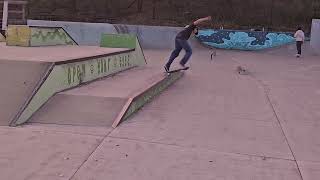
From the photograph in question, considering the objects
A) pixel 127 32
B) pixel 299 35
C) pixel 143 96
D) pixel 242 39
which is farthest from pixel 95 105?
pixel 242 39

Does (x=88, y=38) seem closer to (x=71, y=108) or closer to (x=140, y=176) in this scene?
(x=71, y=108)

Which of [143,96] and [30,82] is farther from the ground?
[30,82]

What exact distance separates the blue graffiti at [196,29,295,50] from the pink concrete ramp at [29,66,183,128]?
59.6ft

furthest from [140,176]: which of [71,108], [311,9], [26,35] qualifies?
[311,9]

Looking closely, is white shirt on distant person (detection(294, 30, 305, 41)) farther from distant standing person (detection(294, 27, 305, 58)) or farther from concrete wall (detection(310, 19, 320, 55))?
concrete wall (detection(310, 19, 320, 55))

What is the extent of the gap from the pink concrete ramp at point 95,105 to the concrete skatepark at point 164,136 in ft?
0.05

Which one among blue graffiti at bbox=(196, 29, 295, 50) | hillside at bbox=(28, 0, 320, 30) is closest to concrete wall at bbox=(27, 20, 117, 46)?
blue graffiti at bbox=(196, 29, 295, 50)

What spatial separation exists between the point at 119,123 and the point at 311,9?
29698 mm

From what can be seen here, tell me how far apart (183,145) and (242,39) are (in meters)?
21.7

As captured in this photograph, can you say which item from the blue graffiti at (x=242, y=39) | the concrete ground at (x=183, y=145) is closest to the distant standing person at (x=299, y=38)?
the blue graffiti at (x=242, y=39)

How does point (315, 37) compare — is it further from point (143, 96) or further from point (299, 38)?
point (143, 96)

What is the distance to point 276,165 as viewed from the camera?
5.59 m

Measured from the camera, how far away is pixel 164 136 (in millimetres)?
6605

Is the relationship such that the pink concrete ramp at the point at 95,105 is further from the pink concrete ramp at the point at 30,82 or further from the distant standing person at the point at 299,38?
the distant standing person at the point at 299,38
